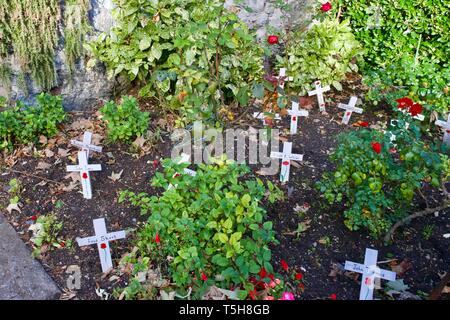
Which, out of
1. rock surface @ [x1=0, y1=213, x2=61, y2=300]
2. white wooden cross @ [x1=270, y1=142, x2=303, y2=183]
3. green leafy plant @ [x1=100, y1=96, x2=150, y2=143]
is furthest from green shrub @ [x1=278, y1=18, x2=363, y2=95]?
rock surface @ [x1=0, y1=213, x2=61, y2=300]

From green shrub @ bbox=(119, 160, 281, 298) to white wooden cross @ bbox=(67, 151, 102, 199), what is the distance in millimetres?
707

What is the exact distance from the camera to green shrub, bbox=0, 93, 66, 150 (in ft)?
11.6

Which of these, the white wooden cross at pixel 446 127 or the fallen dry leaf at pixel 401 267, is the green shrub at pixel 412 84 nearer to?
the white wooden cross at pixel 446 127

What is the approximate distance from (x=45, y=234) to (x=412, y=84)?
129 inches

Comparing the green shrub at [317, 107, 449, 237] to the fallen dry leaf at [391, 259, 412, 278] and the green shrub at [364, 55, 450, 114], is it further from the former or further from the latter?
the green shrub at [364, 55, 450, 114]

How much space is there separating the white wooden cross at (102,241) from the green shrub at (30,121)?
127cm

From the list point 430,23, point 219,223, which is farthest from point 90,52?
point 430,23

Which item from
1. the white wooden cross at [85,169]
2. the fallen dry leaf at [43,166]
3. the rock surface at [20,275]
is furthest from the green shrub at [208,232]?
the fallen dry leaf at [43,166]

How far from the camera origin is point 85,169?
3232 mm

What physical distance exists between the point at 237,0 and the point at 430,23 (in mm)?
2111

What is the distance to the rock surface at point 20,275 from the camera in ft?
8.78

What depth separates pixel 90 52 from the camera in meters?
4.04

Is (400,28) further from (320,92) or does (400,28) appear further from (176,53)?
(176,53)
